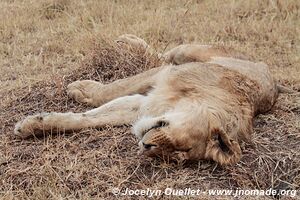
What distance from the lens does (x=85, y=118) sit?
4336 millimetres

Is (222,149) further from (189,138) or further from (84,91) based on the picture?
(84,91)

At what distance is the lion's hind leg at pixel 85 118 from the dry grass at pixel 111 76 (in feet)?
0.23

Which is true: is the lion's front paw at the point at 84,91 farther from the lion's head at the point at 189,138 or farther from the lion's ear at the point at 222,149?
the lion's ear at the point at 222,149

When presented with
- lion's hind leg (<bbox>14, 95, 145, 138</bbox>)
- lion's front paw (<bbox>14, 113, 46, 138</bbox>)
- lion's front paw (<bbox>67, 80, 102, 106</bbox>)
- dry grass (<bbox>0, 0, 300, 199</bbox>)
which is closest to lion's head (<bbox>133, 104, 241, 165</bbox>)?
dry grass (<bbox>0, 0, 300, 199</bbox>)

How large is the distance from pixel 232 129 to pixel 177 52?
6.17ft

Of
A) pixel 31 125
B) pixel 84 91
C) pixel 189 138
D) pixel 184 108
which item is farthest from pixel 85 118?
pixel 189 138

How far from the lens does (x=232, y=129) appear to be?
3930 millimetres

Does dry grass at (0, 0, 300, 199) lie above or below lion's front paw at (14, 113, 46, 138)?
below

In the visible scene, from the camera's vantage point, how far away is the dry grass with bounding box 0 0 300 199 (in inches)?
144

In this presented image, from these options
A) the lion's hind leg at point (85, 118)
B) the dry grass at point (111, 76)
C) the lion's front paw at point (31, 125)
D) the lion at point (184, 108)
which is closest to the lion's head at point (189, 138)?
the lion at point (184, 108)

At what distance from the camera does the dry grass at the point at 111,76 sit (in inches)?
144

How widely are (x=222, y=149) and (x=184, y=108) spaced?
0.37 metres

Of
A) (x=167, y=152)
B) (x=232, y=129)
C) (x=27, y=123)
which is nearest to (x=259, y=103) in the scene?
(x=232, y=129)

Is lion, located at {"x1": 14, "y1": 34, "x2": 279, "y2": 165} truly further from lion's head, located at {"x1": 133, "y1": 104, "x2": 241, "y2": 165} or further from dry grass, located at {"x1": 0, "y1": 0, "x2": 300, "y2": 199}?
dry grass, located at {"x1": 0, "y1": 0, "x2": 300, "y2": 199}
